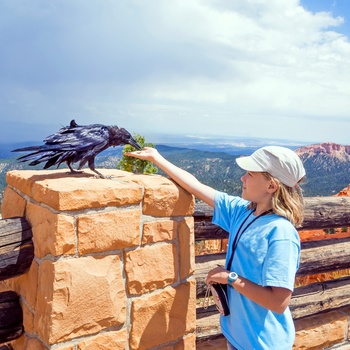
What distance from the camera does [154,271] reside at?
198 cm

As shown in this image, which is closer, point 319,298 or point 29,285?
point 29,285

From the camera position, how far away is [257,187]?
1898mm

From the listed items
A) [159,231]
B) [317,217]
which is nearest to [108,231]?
[159,231]

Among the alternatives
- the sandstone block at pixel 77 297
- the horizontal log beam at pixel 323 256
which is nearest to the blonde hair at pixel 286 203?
the sandstone block at pixel 77 297

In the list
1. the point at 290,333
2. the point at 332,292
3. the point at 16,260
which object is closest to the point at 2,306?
the point at 16,260

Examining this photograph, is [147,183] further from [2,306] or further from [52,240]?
[2,306]

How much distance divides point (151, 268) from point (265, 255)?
0.56 meters

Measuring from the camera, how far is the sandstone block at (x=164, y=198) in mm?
1934

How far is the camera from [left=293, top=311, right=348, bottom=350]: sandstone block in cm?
339

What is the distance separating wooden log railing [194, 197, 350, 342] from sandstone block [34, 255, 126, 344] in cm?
107

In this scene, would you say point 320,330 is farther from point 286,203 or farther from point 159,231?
point 159,231

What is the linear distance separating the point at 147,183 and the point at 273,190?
607 mm

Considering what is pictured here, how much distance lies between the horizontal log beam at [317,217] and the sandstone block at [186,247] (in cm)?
47

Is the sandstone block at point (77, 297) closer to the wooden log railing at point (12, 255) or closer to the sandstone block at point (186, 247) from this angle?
the wooden log railing at point (12, 255)
